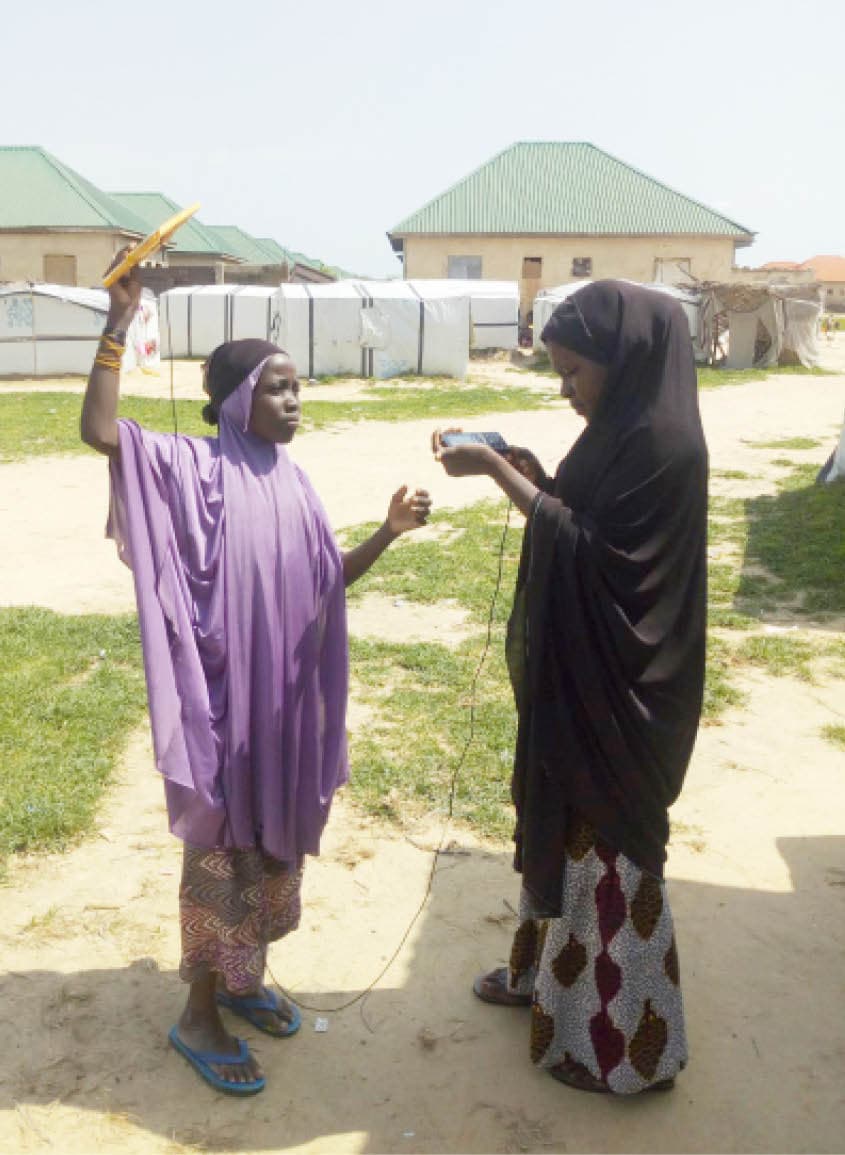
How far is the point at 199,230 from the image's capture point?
43.3m

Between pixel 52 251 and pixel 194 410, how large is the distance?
1832cm

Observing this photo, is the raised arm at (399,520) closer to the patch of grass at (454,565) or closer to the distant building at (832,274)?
the patch of grass at (454,565)

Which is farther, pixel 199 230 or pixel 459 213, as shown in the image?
pixel 199 230

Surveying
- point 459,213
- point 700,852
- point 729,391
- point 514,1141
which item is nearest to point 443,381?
point 729,391

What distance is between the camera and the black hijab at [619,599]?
2230 mm

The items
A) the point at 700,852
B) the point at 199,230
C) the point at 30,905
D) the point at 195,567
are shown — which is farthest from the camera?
the point at 199,230

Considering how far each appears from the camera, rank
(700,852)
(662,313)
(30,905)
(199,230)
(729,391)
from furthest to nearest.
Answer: (199,230) → (729,391) → (700,852) → (30,905) → (662,313)

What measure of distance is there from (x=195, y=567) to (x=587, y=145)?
4063 cm

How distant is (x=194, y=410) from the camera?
661 inches

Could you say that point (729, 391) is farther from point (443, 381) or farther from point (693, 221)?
point (693, 221)

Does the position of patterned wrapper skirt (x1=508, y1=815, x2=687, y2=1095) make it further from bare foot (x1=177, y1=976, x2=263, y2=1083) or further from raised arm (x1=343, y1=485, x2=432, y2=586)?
raised arm (x1=343, y1=485, x2=432, y2=586)

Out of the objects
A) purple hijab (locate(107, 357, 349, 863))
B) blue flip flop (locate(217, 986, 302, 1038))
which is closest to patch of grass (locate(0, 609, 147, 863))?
blue flip flop (locate(217, 986, 302, 1038))

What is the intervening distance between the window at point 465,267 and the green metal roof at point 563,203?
93cm

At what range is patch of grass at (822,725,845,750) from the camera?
15.6 ft
